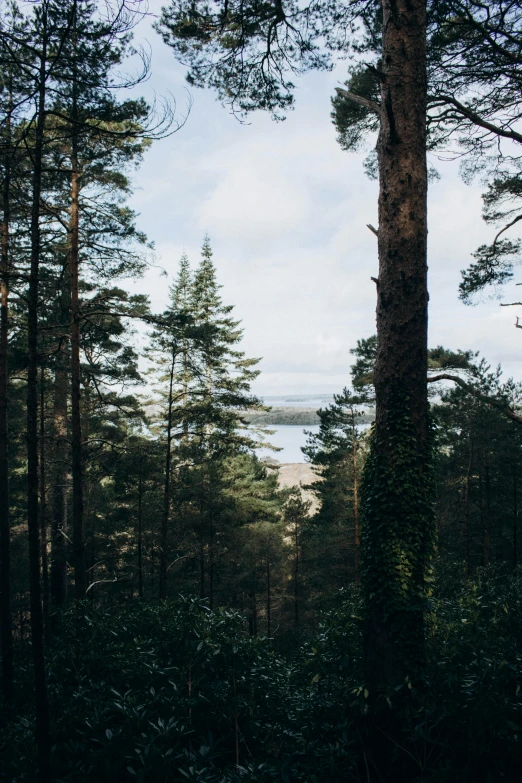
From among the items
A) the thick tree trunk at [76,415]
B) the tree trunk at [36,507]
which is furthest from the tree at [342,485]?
the tree trunk at [36,507]

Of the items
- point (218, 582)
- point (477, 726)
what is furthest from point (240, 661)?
point (218, 582)

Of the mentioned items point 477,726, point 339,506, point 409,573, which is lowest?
point 339,506

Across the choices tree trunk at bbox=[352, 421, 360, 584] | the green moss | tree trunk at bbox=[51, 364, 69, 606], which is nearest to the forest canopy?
the green moss

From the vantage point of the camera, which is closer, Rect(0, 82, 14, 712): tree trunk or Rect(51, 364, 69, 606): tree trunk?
Rect(0, 82, 14, 712): tree trunk

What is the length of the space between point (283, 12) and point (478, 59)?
2.40 meters

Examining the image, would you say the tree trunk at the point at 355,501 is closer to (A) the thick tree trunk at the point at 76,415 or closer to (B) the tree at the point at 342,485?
(B) the tree at the point at 342,485

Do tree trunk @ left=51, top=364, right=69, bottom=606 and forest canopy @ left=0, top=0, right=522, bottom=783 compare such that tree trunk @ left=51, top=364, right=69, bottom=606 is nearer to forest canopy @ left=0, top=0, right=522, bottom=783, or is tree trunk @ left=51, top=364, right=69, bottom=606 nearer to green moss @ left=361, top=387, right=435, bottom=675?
forest canopy @ left=0, top=0, right=522, bottom=783

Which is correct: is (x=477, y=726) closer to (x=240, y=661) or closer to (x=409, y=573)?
(x=409, y=573)

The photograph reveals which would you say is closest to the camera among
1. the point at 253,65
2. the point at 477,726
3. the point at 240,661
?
the point at 477,726

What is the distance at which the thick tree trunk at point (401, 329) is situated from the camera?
12.7 feet

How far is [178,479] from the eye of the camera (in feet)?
48.5

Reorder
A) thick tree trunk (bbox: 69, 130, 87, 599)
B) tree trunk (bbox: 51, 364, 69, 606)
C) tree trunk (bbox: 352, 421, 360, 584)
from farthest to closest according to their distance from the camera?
1. tree trunk (bbox: 352, 421, 360, 584)
2. tree trunk (bbox: 51, 364, 69, 606)
3. thick tree trunk (bbox: 69, 130, 87, 599)

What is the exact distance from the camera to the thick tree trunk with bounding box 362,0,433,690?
12.7ft

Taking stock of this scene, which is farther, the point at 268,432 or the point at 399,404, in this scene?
the point at 268,432
